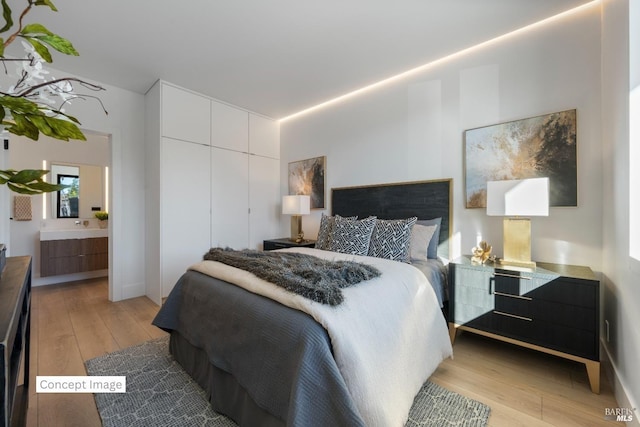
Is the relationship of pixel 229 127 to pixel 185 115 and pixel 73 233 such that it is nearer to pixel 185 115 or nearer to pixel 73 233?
pixel 185 115

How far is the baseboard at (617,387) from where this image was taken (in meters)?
1.38

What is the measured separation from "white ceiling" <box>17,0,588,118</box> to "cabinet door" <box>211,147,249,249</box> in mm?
1002

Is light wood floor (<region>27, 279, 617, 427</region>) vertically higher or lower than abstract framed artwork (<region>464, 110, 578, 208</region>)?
lower

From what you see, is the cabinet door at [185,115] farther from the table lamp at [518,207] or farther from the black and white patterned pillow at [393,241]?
the table lamp at [518,207]

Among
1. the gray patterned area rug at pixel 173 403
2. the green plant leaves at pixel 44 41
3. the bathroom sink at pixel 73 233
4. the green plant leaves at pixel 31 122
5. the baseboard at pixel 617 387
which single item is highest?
the green plant leaves at pixel 44 41

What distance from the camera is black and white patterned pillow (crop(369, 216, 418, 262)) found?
8.33 ft

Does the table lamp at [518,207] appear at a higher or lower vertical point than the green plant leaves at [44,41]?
lower

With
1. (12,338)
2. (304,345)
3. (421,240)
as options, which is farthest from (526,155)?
(12,338)

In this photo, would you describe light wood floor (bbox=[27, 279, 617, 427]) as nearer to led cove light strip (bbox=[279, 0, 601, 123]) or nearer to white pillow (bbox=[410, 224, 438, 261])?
white pillow (bbox=[410, 224, 438, 261])

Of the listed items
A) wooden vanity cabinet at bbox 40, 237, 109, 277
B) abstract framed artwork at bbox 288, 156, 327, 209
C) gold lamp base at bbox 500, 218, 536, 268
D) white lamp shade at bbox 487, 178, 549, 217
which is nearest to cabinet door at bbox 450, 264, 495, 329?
gold lamp base at bbox 500, 218, 536, 268

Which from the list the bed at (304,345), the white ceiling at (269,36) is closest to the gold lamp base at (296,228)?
the white ceiling at (269,36)

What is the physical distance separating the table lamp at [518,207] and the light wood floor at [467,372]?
0.75 m

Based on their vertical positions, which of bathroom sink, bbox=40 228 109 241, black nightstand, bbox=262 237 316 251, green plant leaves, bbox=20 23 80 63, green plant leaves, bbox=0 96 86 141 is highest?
green plant leaves, bbox=20 23 80 63

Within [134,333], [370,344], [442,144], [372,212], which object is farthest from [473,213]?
[134,333]
